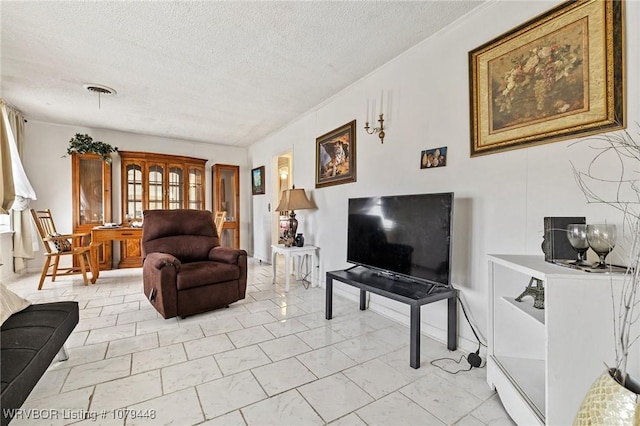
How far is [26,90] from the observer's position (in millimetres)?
3320

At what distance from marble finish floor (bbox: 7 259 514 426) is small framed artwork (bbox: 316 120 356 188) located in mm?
1592

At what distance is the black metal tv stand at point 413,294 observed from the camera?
1855 mm

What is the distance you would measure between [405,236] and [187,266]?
2145 mm

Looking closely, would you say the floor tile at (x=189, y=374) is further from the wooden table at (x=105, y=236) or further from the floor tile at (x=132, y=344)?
the wooden table at (x=105, y=236)

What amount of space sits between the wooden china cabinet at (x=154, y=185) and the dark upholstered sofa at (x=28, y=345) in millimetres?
3387

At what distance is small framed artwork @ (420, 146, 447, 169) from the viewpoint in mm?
2230

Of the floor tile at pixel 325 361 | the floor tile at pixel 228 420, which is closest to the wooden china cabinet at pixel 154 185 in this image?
the floor tile at pixel 325 361

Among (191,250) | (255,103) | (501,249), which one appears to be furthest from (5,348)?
(255,103)

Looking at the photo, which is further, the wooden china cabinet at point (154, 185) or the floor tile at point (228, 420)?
the wooden china cabinet at point (154, 185)

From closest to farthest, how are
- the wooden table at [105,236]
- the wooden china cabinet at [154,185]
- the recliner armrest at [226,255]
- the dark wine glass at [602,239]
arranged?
the dark wine glass at [602,239]
the recliner armrest at [226,255]
the wooden table at [105,236]
the wooden china cabinet at [154,185]

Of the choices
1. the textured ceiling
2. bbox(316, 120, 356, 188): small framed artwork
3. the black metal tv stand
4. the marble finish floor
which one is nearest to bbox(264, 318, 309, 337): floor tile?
the marble finish floor

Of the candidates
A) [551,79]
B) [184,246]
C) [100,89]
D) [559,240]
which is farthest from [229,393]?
[100,89]

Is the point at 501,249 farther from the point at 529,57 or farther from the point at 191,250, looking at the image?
the point at 191,250

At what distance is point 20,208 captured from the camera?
410 centimetres
